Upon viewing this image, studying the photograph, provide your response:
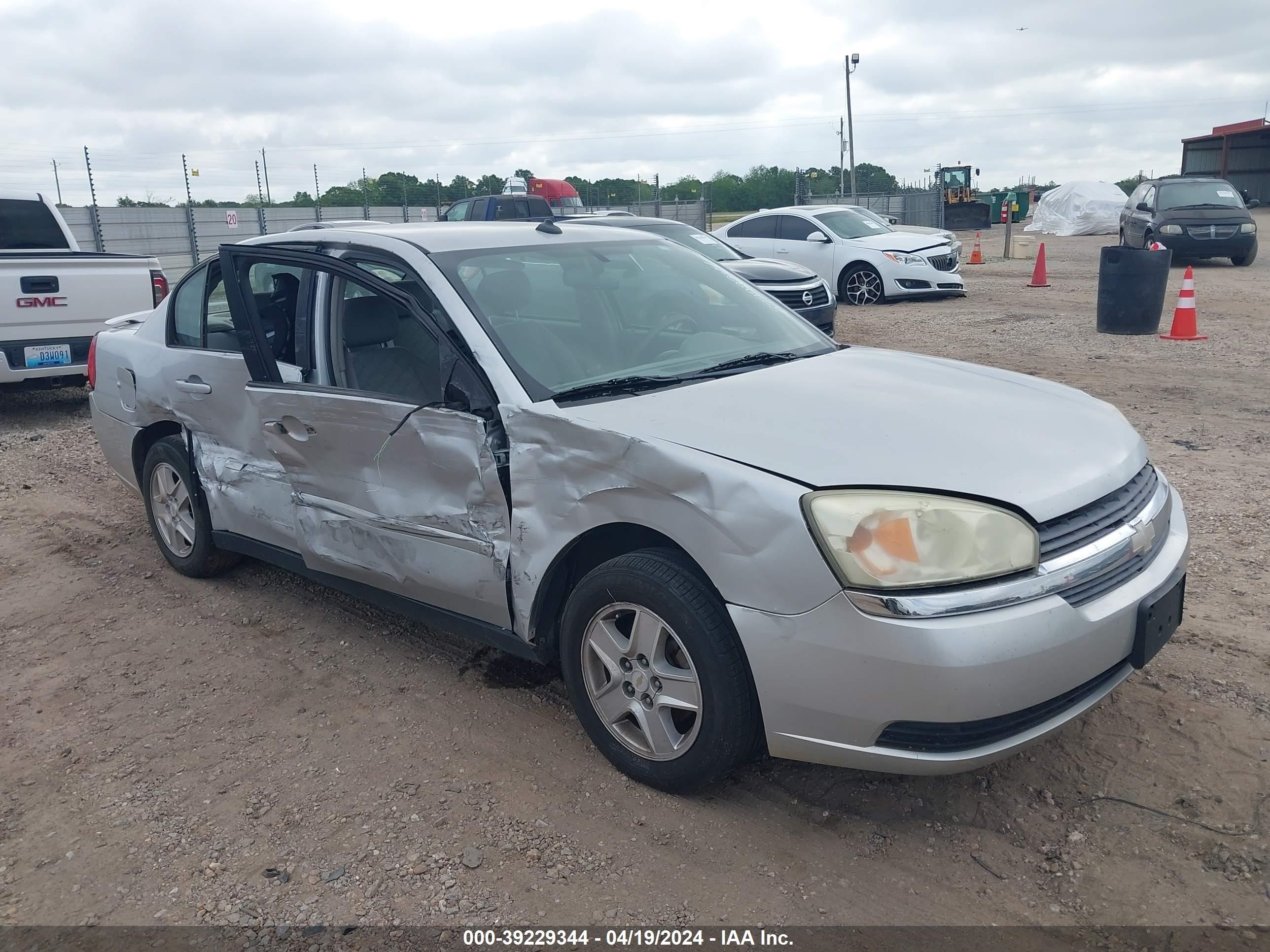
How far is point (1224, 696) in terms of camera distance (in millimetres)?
Answer: 3496

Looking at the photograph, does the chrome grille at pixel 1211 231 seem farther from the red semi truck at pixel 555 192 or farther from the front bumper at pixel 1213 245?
the red semi truck at pixel 555 192

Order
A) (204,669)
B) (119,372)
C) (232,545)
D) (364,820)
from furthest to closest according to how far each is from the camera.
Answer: (119,372) → (232,545) → (204,669) → (364,820)

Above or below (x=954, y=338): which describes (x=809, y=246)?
above

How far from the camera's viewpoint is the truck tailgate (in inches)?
318

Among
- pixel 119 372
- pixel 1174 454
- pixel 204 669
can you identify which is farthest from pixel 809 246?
pixel 204 669

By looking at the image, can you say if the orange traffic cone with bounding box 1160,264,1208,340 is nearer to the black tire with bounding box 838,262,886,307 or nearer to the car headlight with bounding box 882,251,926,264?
the car headlight with bounding box 882,251,926,264

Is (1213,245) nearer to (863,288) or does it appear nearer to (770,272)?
(863,288)

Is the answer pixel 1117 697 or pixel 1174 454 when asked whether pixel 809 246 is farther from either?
pixel 1117 697

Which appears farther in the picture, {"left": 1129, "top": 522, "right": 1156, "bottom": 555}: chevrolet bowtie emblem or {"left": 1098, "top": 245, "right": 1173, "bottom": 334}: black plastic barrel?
{"left": 1098, "top": 245, "right": 1173, "bottom": 334}: black plastic barrel

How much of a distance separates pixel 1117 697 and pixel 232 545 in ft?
12.1

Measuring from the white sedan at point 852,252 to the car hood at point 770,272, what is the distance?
12.8 ft

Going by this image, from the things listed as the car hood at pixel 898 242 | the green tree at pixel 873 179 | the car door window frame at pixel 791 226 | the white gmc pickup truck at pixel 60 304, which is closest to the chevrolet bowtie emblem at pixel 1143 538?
the white gmc pickup truck at pixel 60 304

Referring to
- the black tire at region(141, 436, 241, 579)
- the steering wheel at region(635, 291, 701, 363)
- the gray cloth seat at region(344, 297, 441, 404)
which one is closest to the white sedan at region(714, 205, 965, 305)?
the black tire at region(141, 436, 241, 579)

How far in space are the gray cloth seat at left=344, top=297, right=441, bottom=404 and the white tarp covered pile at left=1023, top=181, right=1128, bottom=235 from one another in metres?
35.9
